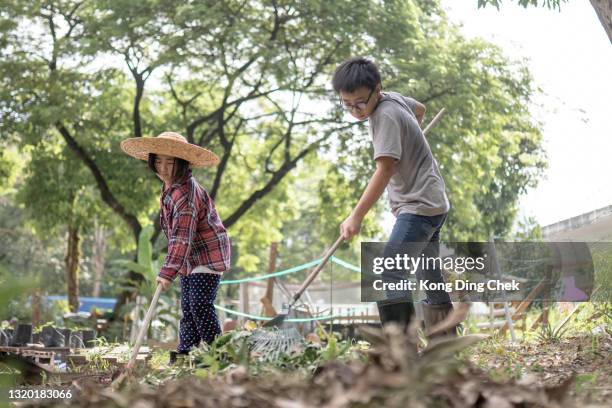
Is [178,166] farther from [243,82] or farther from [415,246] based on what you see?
[243,82]

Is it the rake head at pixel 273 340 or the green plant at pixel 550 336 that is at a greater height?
the rake head at pixel 273 340

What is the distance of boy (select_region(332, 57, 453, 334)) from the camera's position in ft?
13.3

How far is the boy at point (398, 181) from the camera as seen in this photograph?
4.06 meters

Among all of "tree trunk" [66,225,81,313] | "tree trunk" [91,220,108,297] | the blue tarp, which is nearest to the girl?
"tree trunk" [66,225,81,313]

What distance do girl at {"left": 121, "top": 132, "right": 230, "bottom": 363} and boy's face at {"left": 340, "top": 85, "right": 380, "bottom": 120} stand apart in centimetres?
145

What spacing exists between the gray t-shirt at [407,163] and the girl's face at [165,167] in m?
1.68

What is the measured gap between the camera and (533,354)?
195 inches

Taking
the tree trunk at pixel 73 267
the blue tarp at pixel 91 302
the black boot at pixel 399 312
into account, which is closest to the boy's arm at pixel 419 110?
the black boot at pixel 399 312

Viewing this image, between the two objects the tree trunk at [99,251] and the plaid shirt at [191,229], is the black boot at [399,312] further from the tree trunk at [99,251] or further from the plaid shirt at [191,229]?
the tree trunk at [99,251]

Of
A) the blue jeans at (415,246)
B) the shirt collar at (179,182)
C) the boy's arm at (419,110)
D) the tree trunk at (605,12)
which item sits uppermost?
the tree trunk at (605,12)

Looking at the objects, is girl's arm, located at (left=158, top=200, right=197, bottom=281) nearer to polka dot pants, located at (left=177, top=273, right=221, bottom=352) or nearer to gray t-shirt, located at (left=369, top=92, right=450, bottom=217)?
polka dot pants, located at (left=177, top=273, right=221, bottom=352)

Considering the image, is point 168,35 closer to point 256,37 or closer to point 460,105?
point 256,37

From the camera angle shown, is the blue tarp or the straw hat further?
the blue tarp

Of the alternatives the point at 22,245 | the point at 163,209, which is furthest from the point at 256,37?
the point at 22,245
